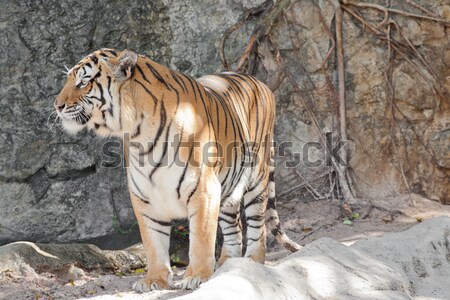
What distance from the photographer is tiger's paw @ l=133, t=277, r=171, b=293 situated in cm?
433

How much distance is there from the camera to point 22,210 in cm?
680

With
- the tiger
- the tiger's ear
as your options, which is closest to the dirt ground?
the tiger

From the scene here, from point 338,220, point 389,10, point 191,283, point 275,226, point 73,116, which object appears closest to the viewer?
point 191,283

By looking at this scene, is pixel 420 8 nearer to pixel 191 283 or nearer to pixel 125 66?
pixel 125 66

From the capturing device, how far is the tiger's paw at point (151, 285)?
433 centimetres

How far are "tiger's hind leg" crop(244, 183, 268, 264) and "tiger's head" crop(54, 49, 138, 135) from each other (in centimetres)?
153

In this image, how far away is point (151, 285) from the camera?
434 cm

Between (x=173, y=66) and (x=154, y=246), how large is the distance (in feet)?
10.1

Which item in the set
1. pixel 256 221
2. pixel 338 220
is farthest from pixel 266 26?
pixel 256 221

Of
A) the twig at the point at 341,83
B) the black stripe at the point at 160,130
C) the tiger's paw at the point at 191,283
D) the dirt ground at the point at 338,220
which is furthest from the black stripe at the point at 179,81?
the twig at the point at 341,83

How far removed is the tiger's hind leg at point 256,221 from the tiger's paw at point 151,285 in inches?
49.3

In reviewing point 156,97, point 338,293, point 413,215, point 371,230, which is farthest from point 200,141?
point 413,215

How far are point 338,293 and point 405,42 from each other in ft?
12.9

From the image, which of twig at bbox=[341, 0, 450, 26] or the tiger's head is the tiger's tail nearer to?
the tiger's head
